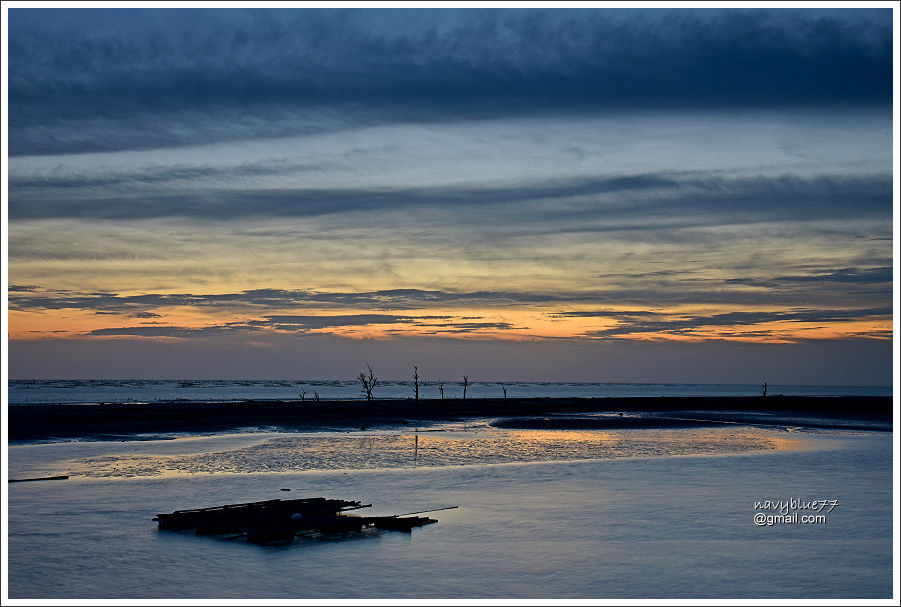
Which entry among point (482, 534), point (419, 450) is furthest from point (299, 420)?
point (482, 534)

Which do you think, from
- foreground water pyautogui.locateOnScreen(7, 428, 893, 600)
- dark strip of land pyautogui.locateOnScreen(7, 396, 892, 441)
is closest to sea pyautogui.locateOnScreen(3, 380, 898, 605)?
foreground water pyautogui.locateOnScreen(7, 428, 893, 600)

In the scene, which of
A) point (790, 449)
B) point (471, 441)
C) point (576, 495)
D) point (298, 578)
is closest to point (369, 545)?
point (298, 578)

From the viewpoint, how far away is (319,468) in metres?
30.1

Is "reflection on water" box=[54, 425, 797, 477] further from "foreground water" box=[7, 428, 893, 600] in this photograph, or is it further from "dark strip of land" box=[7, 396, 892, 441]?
"dark strip of land" box=[7, 396, 892, 441]

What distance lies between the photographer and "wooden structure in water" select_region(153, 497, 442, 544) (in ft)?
57.6

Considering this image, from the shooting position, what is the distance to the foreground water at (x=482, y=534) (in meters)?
14.8

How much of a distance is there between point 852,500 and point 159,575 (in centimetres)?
1983

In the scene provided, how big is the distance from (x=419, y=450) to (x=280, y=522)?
19573mm

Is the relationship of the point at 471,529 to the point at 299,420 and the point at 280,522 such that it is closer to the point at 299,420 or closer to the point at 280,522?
the point at 280,522

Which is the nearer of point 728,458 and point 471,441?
point 728,458

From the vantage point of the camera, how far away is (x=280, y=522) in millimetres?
18219

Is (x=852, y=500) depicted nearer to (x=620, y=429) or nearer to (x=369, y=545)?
(x=369, y=545)

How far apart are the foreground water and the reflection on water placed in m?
0.37

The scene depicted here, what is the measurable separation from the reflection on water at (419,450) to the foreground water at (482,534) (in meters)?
0.37
